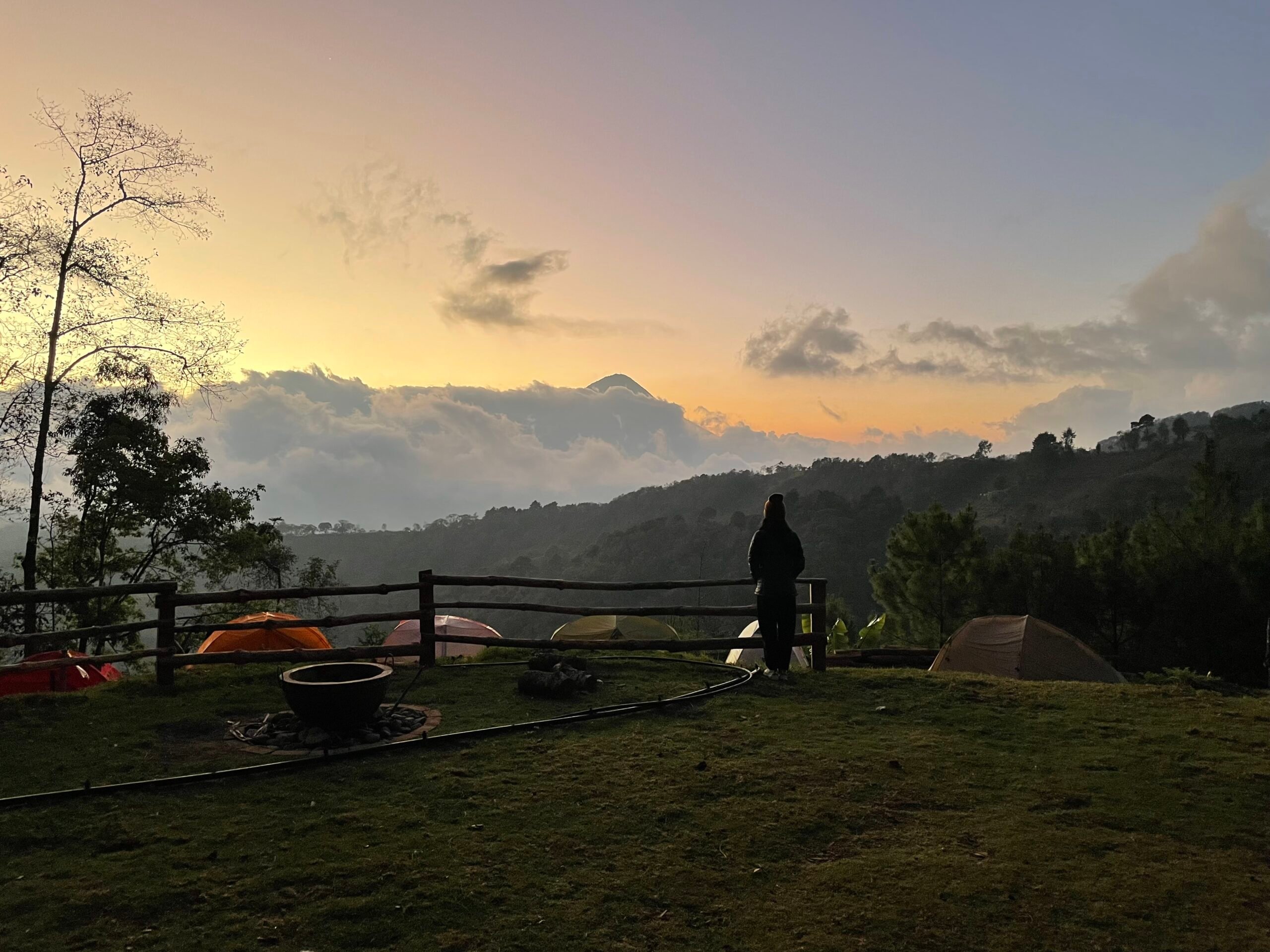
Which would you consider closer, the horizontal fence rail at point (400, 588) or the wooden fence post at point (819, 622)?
the horizontal fence rail at point (400, 588)

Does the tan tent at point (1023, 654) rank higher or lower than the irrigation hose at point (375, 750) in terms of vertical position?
lower

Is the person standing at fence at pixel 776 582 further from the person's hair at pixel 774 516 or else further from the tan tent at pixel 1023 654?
the tan tent at pixel 1023 654

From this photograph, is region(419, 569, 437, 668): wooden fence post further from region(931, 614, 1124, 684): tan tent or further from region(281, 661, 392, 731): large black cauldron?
region(931, 614, 1124, 684): tan tent

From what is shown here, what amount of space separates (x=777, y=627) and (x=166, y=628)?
7.00 metres

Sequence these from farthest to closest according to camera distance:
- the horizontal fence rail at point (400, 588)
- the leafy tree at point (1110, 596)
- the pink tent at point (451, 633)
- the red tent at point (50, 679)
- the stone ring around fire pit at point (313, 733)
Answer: the leafy tree at point (1110, 596)
the pink tent at point (451, 633)
the red tent at point (50, 679)
the horizontal fence rail at point (400, 588)
the stone ring around fire pit at point (313, 733)

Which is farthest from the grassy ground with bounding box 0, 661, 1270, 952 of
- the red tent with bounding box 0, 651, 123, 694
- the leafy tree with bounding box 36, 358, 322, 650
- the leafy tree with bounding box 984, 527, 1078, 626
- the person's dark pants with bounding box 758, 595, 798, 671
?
the leafy tree with bounding box 984, 527, 1078, 626

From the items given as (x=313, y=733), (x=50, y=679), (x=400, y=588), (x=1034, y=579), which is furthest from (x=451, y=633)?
(x=1034, y=579)

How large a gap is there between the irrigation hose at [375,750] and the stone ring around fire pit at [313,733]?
180 millimetres

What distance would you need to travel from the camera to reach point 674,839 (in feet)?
14.1

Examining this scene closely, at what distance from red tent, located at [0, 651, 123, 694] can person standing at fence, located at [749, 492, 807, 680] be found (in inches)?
349

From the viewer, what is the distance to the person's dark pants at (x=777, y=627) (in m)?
8.97

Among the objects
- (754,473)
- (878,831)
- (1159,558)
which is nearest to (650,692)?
(878,831)

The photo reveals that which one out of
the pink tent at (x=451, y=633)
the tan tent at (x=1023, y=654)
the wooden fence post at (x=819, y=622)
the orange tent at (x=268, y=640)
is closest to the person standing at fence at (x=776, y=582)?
the wooden fence post at (x=819, y=622)

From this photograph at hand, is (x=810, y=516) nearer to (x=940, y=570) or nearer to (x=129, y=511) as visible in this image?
(x=940, y=570)
